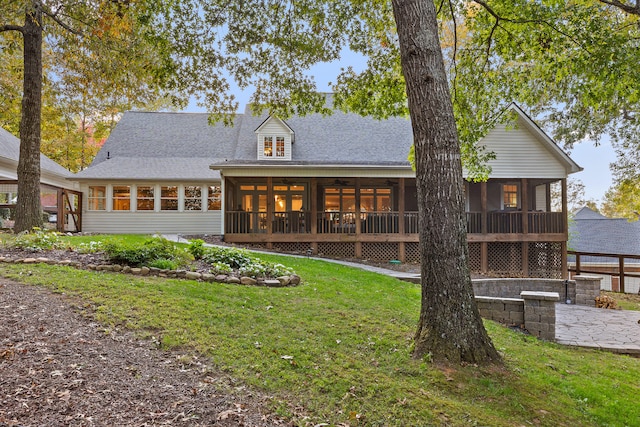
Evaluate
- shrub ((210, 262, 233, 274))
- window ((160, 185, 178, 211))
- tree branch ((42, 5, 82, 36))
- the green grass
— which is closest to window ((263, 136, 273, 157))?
window ((160, 185, 178, 211))

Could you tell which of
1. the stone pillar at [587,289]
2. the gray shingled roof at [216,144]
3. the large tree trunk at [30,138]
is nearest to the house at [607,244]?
the stone pillar at [587,289]

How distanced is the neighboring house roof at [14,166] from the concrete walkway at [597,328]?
46.9 ft

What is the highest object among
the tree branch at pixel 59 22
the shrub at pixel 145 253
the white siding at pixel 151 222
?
the tree branch at pixel 59 22

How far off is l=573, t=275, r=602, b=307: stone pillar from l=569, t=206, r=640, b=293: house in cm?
1148

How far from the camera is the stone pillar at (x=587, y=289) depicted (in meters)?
9.98

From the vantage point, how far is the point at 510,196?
1691 cm

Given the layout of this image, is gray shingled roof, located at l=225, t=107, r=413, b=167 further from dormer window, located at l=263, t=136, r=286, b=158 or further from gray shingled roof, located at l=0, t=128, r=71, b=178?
gray shingled roof, located at l=0, t=128, r=71, b=178

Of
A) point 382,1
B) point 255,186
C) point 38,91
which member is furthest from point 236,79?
point 255,186

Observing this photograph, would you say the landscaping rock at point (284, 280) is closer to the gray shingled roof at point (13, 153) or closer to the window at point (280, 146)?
the window at point (280, 146)

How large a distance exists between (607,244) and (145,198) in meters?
25.7

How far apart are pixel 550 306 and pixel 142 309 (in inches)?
245

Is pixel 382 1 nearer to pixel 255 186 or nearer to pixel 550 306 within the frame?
pixel 550 306

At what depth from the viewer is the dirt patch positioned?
247 centimetres

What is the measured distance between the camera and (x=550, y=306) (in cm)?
614
